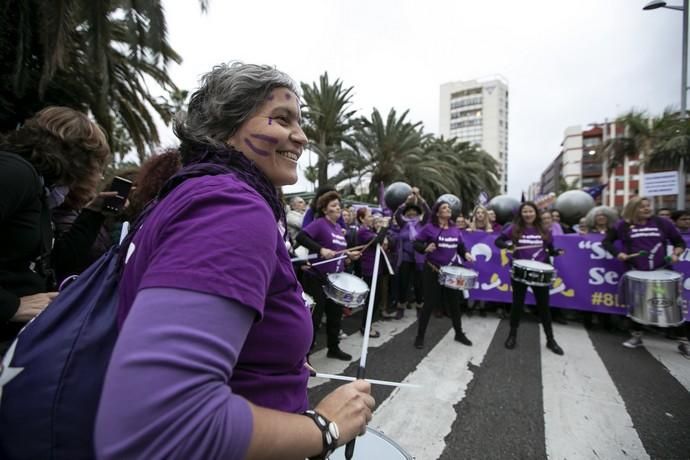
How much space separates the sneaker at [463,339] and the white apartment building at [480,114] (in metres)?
90.3

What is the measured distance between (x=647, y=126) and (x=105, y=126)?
19.3 metres

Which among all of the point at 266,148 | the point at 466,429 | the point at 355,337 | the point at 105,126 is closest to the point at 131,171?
the point at 266,148

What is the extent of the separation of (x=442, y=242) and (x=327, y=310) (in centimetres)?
208

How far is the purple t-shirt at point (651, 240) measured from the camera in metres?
5.21

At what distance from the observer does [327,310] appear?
4.71 meters

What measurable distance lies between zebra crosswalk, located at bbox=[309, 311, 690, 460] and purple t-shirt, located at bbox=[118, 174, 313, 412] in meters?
0.97

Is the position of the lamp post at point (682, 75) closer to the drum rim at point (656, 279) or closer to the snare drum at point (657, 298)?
the drum rim at point (656, 279)

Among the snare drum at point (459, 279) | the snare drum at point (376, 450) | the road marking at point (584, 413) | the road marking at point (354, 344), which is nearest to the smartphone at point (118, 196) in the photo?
the snare drum at point (376, 450)

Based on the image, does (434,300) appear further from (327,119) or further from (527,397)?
(327,119)

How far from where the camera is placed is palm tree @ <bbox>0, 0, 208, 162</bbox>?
18.5ft

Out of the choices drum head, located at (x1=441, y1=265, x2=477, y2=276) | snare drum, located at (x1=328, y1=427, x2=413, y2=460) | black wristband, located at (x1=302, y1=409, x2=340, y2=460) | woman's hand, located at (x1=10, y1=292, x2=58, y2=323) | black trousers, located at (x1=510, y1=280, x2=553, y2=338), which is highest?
woman's hand, located at (x1=10, y1=292, x2=58, y2=323)

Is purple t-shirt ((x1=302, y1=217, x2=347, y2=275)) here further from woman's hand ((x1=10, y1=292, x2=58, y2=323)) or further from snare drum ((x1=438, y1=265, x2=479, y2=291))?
woman's hand ((x1=10, y1=292, x2=58, y2=323))

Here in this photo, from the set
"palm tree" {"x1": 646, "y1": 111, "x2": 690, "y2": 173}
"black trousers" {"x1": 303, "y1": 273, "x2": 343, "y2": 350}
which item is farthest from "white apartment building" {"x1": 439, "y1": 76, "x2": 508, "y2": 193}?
"black trousers" {"x1": 303, "y1": 273, "x2": 343, "y2": 350}

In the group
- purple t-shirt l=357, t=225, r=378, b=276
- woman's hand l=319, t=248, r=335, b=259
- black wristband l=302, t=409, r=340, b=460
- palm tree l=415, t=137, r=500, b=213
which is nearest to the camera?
black wristband l=302, t=409, r=340, b=460
